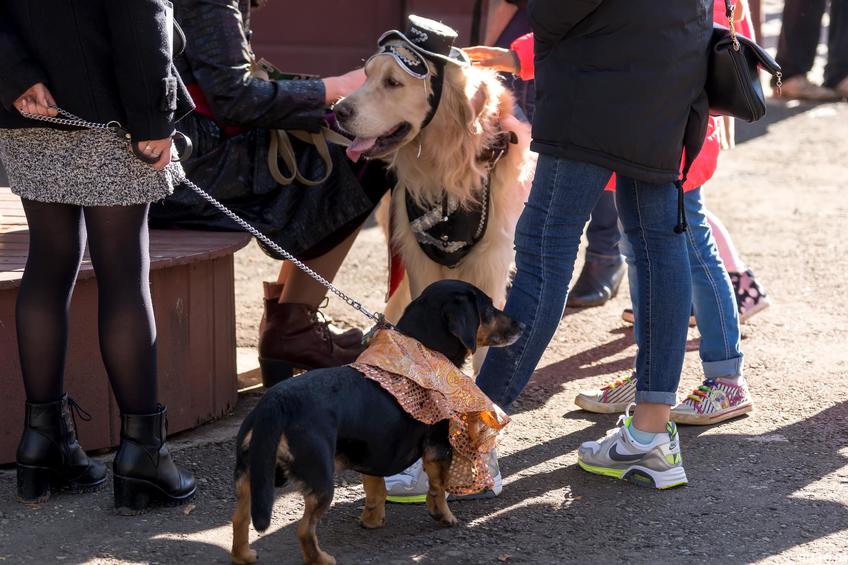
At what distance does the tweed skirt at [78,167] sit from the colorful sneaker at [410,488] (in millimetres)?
1118

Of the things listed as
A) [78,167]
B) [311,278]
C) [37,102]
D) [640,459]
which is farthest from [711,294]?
[37,102]

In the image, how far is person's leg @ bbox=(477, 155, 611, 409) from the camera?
125 inches

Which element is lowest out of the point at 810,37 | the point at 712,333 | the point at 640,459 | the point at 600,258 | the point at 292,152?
the point at 640,459

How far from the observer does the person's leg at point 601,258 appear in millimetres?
5594

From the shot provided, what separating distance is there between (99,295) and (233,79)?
1.19 meters

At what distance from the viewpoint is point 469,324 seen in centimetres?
306

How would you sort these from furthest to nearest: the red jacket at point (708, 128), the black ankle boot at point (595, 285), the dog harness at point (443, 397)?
the black ankle boot at point (595, 285)
the red jacket at point (708, 128)
the dog harness at point (443, 397)

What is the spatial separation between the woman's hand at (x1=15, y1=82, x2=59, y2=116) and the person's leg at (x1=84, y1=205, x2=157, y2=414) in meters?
0.28

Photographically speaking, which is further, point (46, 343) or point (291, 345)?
point (291, 345)

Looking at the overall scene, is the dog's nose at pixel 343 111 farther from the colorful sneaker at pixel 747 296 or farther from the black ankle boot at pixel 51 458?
the colorful sneaker at pixel 747 296

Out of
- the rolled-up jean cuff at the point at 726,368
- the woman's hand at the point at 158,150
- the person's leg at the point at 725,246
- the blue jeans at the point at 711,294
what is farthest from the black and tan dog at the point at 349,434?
the person's leg at the point at 725,246

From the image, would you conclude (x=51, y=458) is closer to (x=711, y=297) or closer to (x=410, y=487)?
(x=410, y=487)

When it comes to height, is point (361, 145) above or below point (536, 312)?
above

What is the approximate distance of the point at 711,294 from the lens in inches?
156
